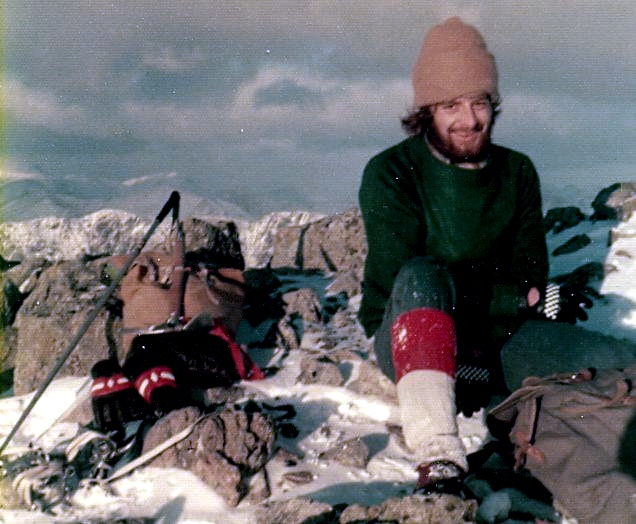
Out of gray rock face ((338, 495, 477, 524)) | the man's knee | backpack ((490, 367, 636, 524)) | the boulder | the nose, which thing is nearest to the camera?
gray rock face ((338, 495, 477, 524))

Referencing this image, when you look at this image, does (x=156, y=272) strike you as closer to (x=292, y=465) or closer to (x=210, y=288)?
(x=210, y=288)

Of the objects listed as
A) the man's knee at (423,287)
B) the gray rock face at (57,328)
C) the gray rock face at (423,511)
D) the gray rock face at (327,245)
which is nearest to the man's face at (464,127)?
the man's knee at (423,287)

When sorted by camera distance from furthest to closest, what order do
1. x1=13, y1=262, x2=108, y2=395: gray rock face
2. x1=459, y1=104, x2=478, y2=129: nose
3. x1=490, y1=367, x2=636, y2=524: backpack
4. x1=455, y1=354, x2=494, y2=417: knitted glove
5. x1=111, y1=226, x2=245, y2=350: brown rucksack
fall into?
x1=13, y1=262, x2=108, y2=395: gray rock face, x1=111, y1=226, x2=245, y2=350: brown rucksack, x1=459, y1=104, x2=478, y2=129: nose, x1=455, y1=354, x2=494, y2=417: knitted glove, x1=490, y1=367, x2=636, y2=524: backpack

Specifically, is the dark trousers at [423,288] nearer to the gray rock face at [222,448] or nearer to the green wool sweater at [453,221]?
the green wool sweater at [453,221]

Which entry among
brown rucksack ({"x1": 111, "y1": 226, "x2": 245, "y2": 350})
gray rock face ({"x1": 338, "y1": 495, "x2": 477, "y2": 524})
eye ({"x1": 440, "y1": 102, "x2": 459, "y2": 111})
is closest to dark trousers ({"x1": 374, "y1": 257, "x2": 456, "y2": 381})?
gray rock face ({"x1": 338, "y1": 495, "x2": 477, "y2": 524})

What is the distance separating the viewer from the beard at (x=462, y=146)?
136 inches

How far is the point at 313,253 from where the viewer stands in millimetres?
8047

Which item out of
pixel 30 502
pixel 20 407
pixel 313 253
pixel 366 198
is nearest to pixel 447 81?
pixel 366 198

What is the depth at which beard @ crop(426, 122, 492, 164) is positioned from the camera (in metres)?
3.47

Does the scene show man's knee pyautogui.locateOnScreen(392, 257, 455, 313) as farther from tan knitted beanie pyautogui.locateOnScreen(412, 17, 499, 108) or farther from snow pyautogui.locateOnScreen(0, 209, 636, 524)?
tan knitted beanie pyautogui.locateOnScreen(412, 17, 499, 108)

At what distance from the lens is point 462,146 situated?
3.48 meters

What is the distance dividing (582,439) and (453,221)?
59.9 inches

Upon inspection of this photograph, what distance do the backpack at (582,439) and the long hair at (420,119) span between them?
68.0 inches

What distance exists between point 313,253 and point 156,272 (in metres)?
3.36
